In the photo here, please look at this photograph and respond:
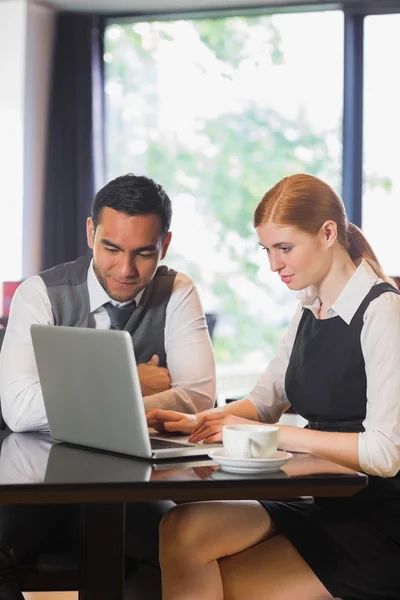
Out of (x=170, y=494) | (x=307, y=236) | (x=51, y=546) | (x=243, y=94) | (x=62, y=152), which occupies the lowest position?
(x=51, y=546)

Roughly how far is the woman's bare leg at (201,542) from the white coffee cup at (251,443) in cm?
25

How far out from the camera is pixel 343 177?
6.06 metres

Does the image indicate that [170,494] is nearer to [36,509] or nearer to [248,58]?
[36,509]

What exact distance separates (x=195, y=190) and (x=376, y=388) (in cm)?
462

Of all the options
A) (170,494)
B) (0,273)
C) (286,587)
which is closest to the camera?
(170,494)

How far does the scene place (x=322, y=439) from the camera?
1.75 m

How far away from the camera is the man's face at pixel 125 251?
7.93 feet

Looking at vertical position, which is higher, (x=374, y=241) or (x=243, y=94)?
(x=243, y=94)

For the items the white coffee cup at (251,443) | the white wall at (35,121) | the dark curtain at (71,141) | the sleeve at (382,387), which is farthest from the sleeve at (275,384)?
the dark curtain at (71,141)

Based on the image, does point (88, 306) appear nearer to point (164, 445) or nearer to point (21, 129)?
point (164, 445)

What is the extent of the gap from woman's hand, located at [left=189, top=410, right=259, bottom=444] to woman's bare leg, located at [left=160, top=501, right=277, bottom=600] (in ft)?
0.39

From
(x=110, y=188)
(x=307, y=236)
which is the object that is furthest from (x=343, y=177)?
(x=307, y=236)

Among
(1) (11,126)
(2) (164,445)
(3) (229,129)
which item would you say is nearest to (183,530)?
(2) (164,445)

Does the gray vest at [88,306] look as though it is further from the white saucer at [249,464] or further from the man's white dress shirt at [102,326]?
the white saucer at [249,464]
